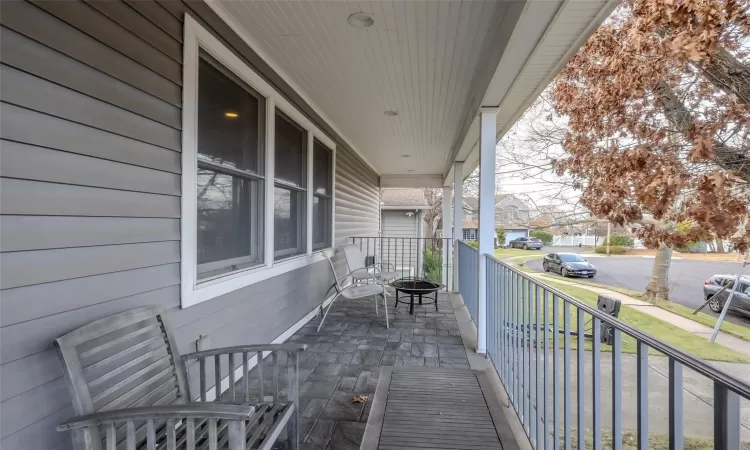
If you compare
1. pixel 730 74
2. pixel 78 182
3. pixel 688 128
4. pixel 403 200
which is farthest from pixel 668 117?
pixel 403 200

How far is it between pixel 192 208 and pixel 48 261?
795 mm

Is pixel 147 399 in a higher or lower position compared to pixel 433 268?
higher

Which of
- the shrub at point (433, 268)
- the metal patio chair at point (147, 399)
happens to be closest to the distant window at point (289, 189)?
the metal patio chair at point (147, 399)

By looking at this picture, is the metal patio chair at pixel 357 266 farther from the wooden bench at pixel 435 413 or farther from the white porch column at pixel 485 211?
the wooden bench at pixel 435 413

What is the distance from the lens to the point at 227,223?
249 centimetres

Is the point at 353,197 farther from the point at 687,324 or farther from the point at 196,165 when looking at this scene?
the point at 687,324

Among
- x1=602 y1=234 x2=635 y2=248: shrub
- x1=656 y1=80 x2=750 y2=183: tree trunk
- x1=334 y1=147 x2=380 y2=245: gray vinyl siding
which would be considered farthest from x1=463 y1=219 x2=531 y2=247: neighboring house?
x1=656 y1=80 x2=750 y2=183: tree trunk

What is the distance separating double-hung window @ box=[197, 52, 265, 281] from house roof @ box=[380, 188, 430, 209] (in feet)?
34.0

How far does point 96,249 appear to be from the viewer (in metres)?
1.47

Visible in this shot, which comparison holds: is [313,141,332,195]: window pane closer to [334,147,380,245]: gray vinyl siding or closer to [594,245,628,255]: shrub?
[334,147,380,245]: gray vinyl siding

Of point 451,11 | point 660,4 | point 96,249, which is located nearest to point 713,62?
point 660,4

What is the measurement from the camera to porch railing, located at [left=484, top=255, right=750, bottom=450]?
77cm

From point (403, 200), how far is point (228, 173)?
471 inches

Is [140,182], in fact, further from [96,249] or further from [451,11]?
[451,11]
